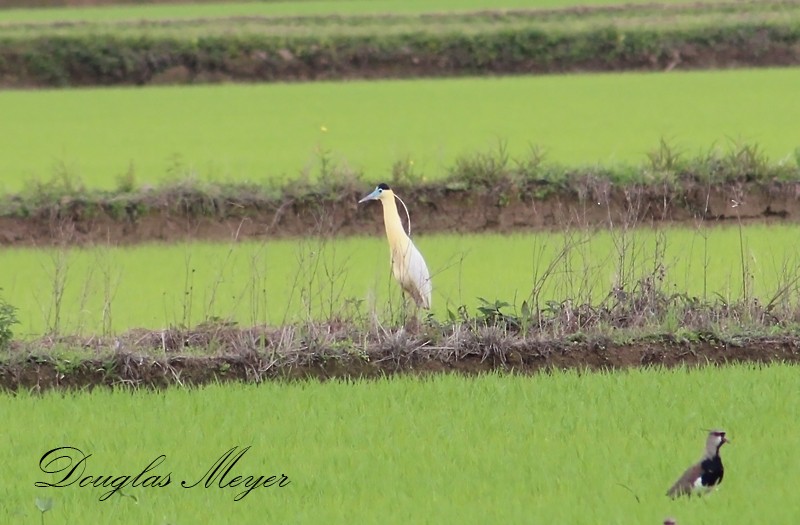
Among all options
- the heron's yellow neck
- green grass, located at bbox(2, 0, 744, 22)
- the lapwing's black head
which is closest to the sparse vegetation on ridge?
green grass, located at bbox(2, 0, 744, 22)

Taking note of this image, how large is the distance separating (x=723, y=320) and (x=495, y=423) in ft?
7.51

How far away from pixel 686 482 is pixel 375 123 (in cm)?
1713

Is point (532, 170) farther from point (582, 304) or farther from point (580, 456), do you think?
point (580, 456)

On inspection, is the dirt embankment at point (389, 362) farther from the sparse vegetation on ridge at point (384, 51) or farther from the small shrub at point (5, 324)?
the sparse vegetation on ridge at point (384, 51)

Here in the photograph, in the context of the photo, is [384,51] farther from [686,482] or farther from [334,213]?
[686,482]

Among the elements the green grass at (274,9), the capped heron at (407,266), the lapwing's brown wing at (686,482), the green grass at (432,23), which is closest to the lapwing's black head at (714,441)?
the lapwing's brown wing at (686,482)

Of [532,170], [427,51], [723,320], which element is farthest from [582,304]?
[427,51]

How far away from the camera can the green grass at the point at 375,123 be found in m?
18.0

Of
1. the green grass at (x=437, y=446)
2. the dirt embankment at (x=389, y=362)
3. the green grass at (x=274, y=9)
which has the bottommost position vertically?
the green grass at (x=274, y=9)

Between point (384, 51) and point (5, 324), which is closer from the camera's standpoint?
point (5, 324)

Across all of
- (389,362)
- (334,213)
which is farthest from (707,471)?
(334,213)

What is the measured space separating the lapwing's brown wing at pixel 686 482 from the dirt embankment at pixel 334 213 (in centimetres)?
Answer: 844

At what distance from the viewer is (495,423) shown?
7.15m

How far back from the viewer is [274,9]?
45062 millimetres
